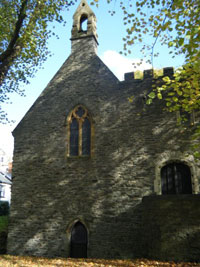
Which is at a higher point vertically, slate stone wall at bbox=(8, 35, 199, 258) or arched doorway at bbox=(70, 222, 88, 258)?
slate stone wall at bbox=(8, 35, 199, 258)

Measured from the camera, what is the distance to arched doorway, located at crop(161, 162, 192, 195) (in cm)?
1068

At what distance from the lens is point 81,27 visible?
15414 mm

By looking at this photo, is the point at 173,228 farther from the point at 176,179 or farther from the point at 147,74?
the point at 147,74

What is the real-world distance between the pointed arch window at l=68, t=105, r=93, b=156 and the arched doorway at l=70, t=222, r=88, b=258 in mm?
3431

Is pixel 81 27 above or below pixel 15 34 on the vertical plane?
above

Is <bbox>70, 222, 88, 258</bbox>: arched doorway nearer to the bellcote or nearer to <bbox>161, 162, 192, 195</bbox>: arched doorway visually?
<bbox>161, 162, 192, 195</bbox>: arched doorway

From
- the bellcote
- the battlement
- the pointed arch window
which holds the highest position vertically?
the bellcote

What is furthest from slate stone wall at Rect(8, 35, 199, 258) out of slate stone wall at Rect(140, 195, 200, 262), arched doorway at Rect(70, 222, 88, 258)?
slate stone wall at Rect(140, 195, 200, 262)

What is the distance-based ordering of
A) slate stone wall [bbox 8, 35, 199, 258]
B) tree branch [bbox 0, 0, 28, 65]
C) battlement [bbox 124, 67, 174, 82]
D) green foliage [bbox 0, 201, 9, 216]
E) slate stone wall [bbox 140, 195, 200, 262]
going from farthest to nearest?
green foliage [bbox 0, 201, 9, 216]
battlement [bbox 124, 67, 174, 82]
slate stone wall [bbox 8, 35, 199, 258]
tree branch [bbox 0, 0, 28, 65]
slate stone wall [bbox 140, 195, 200, 262]

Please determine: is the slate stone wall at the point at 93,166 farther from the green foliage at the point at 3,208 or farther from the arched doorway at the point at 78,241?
the green foliage at the point at 3,208

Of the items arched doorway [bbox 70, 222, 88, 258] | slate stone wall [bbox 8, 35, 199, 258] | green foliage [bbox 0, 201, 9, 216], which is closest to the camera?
slate stone wall [bbox 8, 35, 199, 258]

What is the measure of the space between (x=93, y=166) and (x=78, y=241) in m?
3.42

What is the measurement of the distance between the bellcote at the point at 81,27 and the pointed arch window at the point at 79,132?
157 inches

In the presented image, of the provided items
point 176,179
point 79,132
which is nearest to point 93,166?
point 79,132
